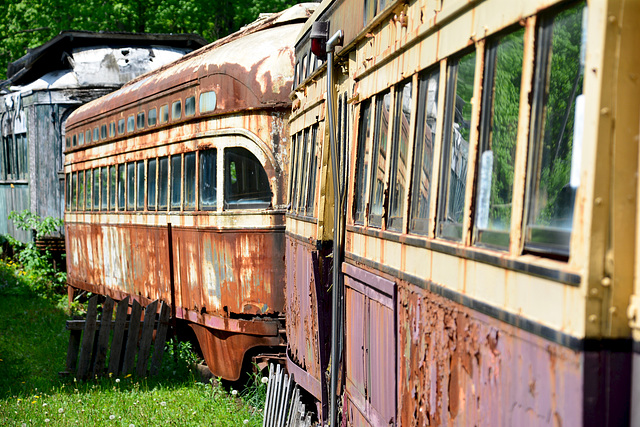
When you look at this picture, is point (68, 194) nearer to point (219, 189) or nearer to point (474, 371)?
point (219, 189)

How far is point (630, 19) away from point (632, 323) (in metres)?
0.70

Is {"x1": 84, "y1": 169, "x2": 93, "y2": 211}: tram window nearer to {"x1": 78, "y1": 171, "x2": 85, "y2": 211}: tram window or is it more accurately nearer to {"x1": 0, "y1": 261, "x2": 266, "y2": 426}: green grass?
{"x1": 78, "y1": 171, "x2": 85, "y2": 211}: tram window

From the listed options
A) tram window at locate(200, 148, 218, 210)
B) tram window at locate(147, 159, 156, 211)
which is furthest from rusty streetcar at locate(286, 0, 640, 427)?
tram window at locate(147, 159, 156, 211)

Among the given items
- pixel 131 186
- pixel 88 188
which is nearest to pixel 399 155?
pixel 131 186

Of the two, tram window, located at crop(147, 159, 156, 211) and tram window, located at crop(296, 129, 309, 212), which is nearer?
tram window, located at crop(296, 129, 309, 212)

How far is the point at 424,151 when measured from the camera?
383 cm

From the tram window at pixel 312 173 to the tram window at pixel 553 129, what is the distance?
3809 mm

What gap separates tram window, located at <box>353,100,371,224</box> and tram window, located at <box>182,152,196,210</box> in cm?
486

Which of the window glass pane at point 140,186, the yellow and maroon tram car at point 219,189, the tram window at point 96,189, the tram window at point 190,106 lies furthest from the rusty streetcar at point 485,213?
the tram window at point 96,189

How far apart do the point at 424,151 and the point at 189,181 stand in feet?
20.9

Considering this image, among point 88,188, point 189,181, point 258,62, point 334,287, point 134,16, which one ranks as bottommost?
point 334,287

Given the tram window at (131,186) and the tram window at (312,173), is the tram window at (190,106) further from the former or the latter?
the tram window at (312,173)

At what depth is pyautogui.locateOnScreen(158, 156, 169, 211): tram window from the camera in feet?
35.0

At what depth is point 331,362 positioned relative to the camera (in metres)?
5.62
